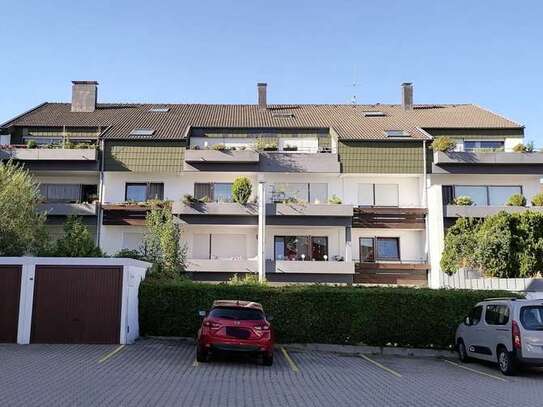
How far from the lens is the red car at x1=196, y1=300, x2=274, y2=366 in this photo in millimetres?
13375

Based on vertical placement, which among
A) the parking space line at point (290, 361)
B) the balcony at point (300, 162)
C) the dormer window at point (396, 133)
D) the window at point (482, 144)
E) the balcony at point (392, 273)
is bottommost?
the parking space line at point (290, 361)

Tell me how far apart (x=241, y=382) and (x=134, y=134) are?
2279 cm

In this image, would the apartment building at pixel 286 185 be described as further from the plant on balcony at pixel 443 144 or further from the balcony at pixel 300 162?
the plant on balcony at pixel 443 144

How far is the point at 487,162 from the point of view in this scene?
31.0 m

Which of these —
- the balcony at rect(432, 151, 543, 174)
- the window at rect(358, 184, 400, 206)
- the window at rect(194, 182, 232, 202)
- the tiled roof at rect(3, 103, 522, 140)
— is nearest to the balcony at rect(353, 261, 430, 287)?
the window at rect(358, 184, 400, 206)

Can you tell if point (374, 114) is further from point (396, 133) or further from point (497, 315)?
point (497, 315)

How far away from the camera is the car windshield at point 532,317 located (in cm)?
1339

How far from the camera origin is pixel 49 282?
16.7 meters

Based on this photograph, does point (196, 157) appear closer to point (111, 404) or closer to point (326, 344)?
point (326, 344)

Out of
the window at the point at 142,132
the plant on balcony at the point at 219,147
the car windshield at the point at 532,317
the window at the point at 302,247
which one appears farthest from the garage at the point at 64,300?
the window at the point at 142,132

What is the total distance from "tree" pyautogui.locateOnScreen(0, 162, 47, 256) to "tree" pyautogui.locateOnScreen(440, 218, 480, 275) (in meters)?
19.3

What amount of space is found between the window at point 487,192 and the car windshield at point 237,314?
69.7 ft

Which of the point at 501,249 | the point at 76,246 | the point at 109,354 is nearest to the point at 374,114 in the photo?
the point at 501,249

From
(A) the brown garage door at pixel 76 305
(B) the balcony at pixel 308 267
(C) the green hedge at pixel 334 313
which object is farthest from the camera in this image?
(B) the balcony at pixel 308 267
